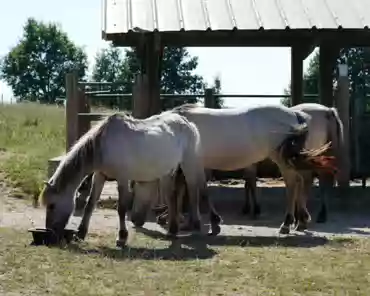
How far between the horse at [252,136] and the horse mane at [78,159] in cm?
174

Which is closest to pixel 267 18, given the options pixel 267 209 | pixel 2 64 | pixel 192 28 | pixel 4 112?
pixel 192 28

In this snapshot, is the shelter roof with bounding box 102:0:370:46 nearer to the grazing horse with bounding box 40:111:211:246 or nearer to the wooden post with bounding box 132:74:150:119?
the wooden post with bounding box 132:74:150:119

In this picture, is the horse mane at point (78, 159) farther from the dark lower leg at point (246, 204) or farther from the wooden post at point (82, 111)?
the wooden post at point (82, 111)

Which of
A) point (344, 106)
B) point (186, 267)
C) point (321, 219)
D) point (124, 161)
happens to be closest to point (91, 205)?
point (124, 161)

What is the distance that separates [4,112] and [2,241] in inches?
559

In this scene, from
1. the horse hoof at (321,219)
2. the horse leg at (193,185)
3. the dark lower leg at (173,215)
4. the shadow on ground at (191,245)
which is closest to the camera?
the shadow on ground at (191,245)

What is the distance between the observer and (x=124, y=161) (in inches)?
291

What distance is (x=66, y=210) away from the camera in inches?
282

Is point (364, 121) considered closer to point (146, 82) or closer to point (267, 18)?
point (267, 18)

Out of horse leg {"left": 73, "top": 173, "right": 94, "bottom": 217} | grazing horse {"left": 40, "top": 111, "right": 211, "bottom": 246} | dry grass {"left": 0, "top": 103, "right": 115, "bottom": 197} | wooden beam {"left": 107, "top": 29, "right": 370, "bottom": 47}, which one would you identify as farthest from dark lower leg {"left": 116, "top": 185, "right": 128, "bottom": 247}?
dry grass {"left": 0, "top": 103, "right": 115, "bottom": 197}

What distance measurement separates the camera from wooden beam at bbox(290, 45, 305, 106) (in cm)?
1185

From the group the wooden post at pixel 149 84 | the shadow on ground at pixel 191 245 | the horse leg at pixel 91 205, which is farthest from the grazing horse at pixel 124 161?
the wooden post at pixel 149 84

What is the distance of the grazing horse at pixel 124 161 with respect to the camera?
718 centimetres

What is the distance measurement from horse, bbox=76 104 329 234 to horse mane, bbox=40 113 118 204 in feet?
5.72
